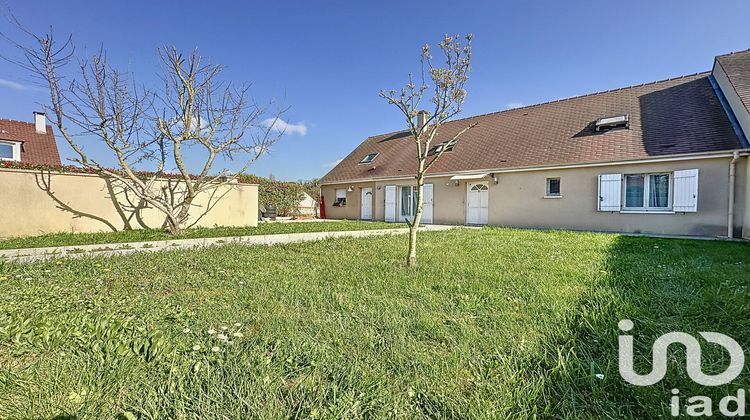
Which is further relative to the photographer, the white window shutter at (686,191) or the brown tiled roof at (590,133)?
the brown tiled roof at (590,133)

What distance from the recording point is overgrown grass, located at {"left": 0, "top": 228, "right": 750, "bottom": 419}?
1908 millimetres

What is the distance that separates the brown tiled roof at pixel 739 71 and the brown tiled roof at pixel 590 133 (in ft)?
3.20

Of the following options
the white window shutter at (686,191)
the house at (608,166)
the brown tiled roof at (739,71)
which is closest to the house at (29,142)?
the house at (608,166)

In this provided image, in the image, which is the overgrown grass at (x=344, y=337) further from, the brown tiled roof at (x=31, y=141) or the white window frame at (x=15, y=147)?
the brown tiled roof at (x=31, y=141)

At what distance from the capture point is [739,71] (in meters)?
11.3

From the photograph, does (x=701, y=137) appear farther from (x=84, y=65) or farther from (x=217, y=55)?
(x=84, y=65)

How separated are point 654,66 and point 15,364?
20643 mm

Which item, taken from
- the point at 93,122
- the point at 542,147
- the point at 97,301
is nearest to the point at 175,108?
the point at 93,122

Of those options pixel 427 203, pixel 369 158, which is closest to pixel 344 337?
pixel 427 203

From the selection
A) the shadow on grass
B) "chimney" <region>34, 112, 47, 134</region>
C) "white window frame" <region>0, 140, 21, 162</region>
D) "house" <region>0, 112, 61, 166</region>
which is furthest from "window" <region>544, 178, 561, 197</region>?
"chimney" <region>34, 112, 47, 134</region>

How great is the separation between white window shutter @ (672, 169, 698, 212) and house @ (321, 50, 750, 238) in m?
0.02

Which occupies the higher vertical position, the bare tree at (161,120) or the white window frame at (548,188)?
the bare tree at (161,120)

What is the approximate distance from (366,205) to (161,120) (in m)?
12.3

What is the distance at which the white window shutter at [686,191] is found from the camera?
10531 mm
